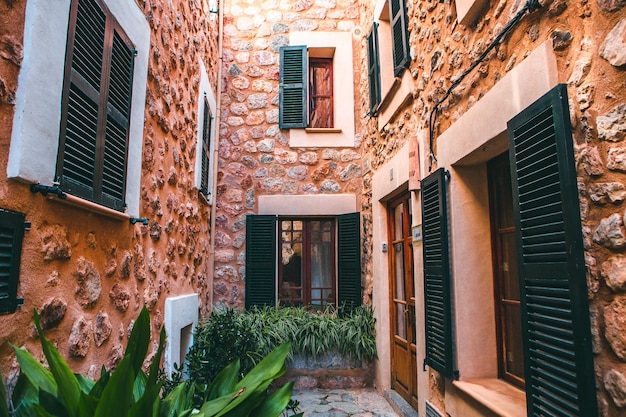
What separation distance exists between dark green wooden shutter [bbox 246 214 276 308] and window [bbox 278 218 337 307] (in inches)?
8.5

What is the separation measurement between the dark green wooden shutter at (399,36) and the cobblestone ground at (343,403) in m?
3.28

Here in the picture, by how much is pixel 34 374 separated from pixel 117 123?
1.49 m

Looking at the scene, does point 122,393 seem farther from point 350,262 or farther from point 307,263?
point 307,263

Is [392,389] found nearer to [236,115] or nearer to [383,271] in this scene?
[383,271]

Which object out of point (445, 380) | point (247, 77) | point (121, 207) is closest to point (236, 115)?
point (247, 77)

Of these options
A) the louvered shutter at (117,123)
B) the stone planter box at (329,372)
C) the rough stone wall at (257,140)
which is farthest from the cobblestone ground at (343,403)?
the louvered shutter at (117,123)

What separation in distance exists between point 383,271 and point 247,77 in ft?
11.1

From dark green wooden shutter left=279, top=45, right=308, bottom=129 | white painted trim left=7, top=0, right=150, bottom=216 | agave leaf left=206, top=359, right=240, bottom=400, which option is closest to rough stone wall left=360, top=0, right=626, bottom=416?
agave leaf left=206, top=359, right=240, bottom=400

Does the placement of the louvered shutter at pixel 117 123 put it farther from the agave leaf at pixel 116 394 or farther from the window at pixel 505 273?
the window at pixel 505 273

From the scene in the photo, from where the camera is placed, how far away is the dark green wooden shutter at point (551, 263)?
5.54 ft

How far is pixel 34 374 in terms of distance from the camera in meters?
1.46

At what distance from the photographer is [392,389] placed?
4719mm

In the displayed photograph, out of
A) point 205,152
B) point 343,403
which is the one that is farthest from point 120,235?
point 343,403

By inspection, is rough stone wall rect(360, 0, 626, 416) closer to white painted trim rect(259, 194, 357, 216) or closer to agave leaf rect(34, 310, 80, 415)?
agave leaf rect(34, 310, 80, 415)
